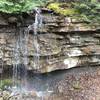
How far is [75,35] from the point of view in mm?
14055

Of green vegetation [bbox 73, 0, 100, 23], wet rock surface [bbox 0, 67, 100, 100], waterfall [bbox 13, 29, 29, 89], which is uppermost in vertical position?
green vegetation [bbox 73, 0, 100, 23]

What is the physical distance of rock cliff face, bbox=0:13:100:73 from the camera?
13.4m

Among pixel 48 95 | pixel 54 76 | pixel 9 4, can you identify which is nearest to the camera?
pixel 9 4

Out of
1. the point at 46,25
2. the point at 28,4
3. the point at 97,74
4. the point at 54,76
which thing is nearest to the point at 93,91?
the point at 97,74

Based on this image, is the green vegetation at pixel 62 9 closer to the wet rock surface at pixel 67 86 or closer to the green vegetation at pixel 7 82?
the wet rock surface at pixel 67 86

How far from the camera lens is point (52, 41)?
45.5 ft

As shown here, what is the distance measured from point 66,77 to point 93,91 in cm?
157

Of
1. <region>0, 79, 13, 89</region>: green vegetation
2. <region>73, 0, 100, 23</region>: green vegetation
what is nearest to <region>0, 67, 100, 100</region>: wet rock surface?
<region>0, 79, 13, 89</region>: green vegetation

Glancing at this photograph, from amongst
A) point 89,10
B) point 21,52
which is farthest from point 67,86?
point 89,10

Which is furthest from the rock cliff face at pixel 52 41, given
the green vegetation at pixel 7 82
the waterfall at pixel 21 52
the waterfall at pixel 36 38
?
the green vegetation at pixel 7 82

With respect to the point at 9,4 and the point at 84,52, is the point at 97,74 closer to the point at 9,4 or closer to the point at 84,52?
the point at 84,52

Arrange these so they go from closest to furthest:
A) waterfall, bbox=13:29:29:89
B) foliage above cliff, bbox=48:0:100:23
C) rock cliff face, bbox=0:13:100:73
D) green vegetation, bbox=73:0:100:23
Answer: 1. rock cliff face, bbox=0:13:100:73
2. waterfall, bbox=13:29:29:89
3. foliage above cliff, bbox=48:0:100:23
4. green vegetation, bbox=73:0:100:23

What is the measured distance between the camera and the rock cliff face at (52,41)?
13.4m

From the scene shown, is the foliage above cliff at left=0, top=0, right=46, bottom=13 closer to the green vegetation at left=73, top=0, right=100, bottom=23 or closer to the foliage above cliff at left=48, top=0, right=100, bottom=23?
the foliage above cliff at left=48, top=0, right=100, bottom=23
